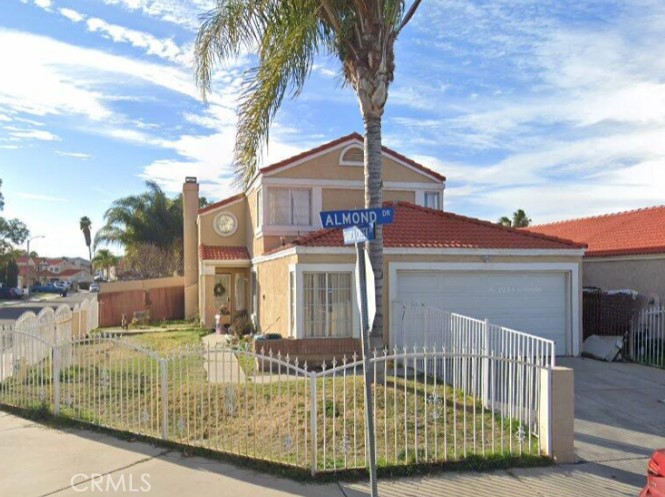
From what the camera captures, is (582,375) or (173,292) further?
(173,292)

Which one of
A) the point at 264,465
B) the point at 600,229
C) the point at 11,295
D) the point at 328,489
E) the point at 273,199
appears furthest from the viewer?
the point at 11,295

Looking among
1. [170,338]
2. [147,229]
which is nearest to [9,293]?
[147,229]

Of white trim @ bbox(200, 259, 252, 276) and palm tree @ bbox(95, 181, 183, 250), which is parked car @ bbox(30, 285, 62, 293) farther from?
white trim @ bbox(200, 259, 252, 276)

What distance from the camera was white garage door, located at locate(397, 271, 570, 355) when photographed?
42.0 ft

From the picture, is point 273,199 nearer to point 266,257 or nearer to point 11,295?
point 266,257

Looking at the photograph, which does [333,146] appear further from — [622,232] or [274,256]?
[622,232]

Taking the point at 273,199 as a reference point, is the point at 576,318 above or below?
below

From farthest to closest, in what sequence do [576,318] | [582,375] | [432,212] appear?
1. [432,212]
2. [576,318]
3. [582,375]

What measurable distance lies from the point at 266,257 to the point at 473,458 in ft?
34.7

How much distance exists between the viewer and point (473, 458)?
6.11 m

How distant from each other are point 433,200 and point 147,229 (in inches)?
910

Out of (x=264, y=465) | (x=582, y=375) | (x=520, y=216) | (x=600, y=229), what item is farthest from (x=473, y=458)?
(x=520, y=216)

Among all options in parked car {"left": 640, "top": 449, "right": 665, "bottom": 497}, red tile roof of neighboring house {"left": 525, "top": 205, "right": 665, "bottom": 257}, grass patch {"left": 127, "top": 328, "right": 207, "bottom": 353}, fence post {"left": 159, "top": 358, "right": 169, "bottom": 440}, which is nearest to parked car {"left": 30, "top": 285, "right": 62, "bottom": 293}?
grass patch {"left": 127, "top": 328, "right": 207, "bottom": 353}

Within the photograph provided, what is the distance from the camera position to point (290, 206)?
56.2ft
